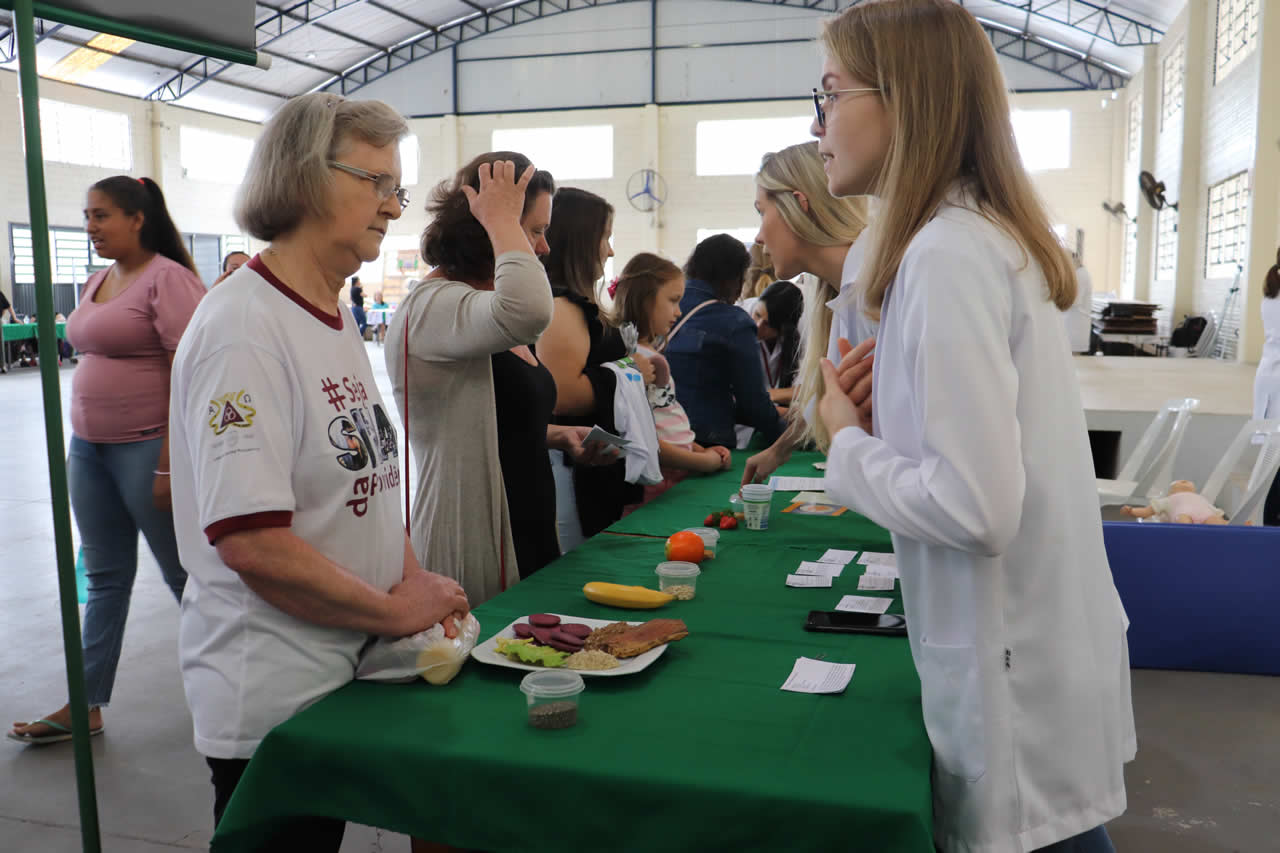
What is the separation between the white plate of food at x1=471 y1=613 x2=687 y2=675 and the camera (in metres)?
1.42

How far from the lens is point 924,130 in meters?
1.09

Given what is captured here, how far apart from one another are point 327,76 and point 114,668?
18911 mm

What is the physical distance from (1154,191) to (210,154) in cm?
1573

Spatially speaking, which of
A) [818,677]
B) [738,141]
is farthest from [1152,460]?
[738,141]

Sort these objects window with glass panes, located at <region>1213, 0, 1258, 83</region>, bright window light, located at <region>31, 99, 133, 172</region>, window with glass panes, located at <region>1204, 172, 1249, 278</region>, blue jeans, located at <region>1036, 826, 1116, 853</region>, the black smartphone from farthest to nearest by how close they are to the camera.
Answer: bright window light, located at <region>31, 99, 133, 172</region>, window with glass panes, located at <region>1204, 172, 1249, 278</region>, window with glass panes, located at <region>1213, 0, 1258, 83</region>, the black smartphone, blue jeans, located at <region>1036, 826, 1116, 853</region>

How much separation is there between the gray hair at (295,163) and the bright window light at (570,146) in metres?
18.6

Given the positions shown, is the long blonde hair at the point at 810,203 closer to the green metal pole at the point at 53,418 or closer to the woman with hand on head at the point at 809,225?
the woman with hand on head at the point at 809,225

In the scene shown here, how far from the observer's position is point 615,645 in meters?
1.48

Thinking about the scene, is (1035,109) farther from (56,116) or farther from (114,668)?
(114,668)

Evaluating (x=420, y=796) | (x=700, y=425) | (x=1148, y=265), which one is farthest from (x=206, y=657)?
(x=1148, y=265)

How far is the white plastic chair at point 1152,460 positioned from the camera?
450cm

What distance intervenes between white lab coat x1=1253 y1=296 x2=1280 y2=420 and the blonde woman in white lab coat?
185 inches

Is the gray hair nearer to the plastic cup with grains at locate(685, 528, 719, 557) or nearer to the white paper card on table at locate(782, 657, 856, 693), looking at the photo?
the white paper card on table at locate(782, 657, 856, 693)

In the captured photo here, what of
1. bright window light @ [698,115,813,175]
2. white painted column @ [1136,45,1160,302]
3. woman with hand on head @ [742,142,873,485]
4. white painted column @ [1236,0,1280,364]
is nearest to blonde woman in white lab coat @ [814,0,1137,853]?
woman with hand on head @ [742,142,873,485]
